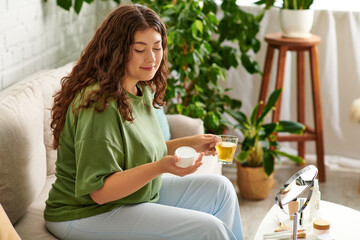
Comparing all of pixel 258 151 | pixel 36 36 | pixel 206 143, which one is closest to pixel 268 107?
pixel 258 151

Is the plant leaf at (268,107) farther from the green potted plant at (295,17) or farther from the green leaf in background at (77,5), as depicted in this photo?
the green leaf in background at (77,5)

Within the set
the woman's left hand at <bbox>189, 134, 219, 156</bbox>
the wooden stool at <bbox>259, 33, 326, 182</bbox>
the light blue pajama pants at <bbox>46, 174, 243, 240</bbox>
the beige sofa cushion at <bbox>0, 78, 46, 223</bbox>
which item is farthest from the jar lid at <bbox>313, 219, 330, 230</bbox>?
the wooden stool at <bbox>259, 33, 326, 182</bbox>

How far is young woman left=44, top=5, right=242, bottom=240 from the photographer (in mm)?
1493

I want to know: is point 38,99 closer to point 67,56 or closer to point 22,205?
point 22,205

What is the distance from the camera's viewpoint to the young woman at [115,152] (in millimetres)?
1493

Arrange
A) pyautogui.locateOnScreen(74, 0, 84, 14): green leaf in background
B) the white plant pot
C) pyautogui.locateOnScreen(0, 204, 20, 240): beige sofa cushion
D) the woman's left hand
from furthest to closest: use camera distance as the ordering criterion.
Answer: the white plant pot, pyautogui.locateOnScreen(74, 0, 84, 14): green leaf in background, the woman's left hand, pyautogui.locateOnScreen(0, 204, 20, 240): beige sofa cushion

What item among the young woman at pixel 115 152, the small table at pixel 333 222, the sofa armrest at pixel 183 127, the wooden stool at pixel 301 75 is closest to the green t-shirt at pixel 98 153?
the young woman at pixel 115 152

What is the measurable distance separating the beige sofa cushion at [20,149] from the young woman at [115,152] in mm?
140

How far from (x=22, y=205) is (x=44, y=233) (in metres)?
0.15

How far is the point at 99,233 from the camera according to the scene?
5.15ft

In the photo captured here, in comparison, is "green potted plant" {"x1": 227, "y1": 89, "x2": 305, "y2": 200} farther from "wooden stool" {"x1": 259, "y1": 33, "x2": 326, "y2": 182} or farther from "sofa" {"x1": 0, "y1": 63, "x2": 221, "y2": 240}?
"sofa" {"x1": 0, "y1": 63, "x2": 221, "y2": 240}

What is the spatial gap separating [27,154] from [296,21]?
192 cm

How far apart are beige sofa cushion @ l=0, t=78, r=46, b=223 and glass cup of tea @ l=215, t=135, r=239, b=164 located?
2.17 ft

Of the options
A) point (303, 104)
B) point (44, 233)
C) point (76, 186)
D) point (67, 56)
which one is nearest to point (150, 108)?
point (76, 186)
